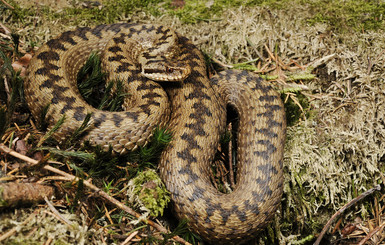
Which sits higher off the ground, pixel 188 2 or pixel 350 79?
pixel 188 2

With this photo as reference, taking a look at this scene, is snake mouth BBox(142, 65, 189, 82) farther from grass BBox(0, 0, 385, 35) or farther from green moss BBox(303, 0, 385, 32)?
green moss BBox(303, 0, 385, 32)

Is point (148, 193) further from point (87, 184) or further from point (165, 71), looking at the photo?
point (165, 71)

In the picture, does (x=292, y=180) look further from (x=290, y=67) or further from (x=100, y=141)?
(x=100, y=141)

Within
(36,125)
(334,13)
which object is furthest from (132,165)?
(334,13)

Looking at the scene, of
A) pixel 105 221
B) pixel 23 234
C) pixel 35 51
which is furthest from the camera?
pixel 35 51

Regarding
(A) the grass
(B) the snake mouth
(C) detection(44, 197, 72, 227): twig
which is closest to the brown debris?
(C) detection(44, 197, 72, 227): twig

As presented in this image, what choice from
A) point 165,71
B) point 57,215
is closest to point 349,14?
point 165,71

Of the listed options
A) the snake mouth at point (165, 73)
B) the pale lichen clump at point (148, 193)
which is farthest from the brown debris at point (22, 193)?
the snake mouth at point (165, 73)

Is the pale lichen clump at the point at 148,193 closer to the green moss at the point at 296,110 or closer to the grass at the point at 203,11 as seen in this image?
the green moss at the point at 296,110
